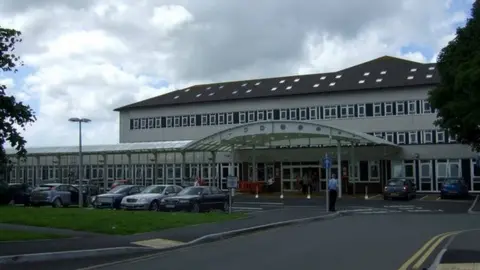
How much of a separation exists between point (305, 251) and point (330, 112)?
4358cm

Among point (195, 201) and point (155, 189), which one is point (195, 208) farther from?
point (155, 189)

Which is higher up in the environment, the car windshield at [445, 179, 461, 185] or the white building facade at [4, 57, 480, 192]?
the white building facade at [4, 57, 480, 192]

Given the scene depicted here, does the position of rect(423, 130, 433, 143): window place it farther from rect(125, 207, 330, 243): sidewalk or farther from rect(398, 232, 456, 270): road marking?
rect(398, 232, 456, 270): road marking

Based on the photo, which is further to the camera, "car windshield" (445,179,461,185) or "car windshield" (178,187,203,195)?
"car windshield" (445,179,461,185)

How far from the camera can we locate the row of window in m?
54.3

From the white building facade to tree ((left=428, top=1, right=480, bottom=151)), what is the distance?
5788 mm

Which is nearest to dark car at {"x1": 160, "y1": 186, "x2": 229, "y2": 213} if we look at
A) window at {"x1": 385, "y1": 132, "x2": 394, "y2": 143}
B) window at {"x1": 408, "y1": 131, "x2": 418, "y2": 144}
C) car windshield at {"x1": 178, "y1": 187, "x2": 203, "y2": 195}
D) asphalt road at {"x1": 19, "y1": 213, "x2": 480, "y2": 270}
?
car windshield at {"x1": 178, "y1": 187, "x2": 203, "y2": 195}

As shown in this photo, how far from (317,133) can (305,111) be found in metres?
15.6

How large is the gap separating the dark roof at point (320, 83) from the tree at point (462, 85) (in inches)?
465

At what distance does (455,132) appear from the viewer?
4197 centimetres

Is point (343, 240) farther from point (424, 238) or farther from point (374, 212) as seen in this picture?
point (374, 212)

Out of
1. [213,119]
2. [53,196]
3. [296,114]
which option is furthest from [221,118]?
[53,196]

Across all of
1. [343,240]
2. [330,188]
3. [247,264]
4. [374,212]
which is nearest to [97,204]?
[330,188]

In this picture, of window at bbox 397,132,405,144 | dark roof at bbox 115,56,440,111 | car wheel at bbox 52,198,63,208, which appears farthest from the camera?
dark roof at bbox 115,56,440,111
